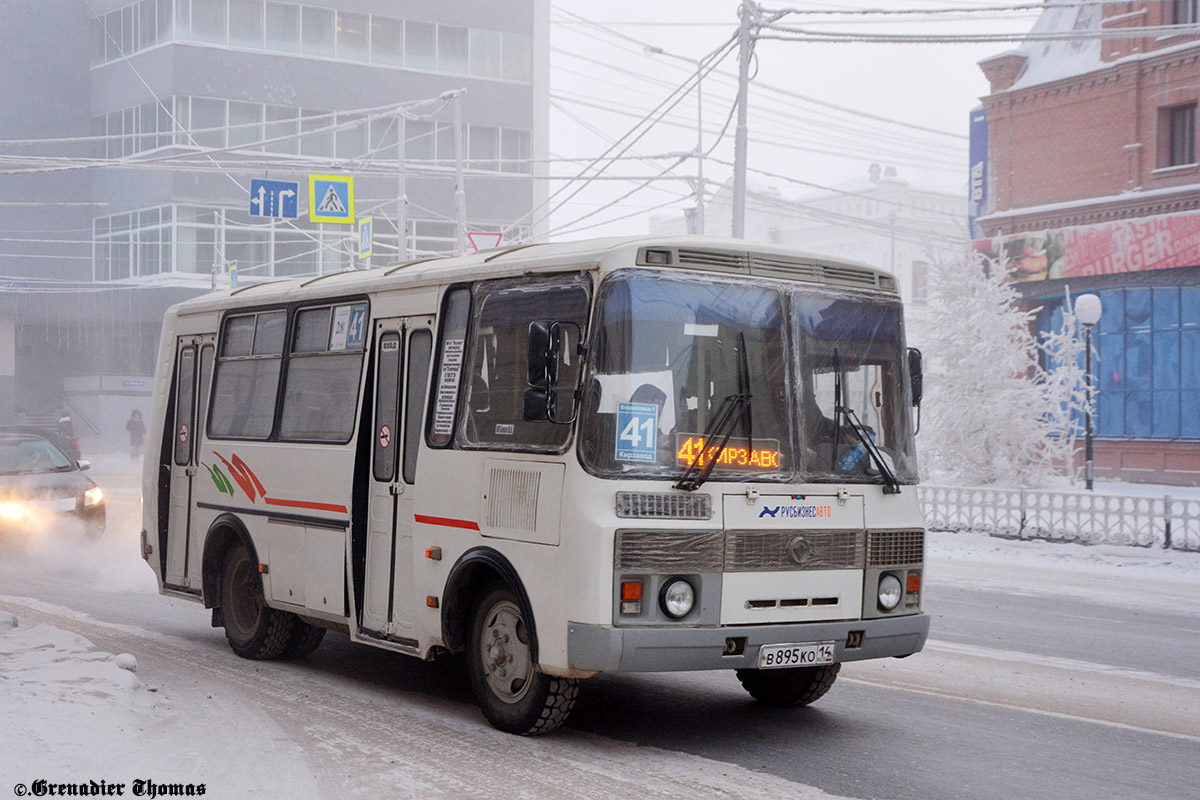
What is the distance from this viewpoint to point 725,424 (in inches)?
301

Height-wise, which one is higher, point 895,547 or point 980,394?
point 980,394

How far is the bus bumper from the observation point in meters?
7.24

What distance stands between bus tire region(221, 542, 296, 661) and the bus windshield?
14.5 ft

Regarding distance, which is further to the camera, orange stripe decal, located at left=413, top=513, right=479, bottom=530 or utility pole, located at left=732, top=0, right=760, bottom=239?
utility pole, located at left=732, top=0, right=760, bottom=239

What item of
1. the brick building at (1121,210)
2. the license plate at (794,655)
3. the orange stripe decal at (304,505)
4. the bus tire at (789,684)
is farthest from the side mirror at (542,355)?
the brick building at (1121,210)

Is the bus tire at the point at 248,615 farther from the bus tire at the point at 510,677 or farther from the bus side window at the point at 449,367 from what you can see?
the bus tire at the point at 510,677

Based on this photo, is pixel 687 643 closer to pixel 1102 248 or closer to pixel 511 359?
pixel 511 359

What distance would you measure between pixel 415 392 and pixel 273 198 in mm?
20516

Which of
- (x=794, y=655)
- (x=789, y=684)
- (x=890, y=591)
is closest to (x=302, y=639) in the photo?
(x=789, y=684)

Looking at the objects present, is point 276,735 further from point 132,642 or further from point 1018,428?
point 1018,428

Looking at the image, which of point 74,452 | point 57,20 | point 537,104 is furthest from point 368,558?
point 57,20

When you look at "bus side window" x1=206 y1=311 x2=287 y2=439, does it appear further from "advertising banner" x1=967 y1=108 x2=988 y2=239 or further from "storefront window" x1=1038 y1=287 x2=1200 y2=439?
"advertising banner" x1=967 y1=108 x2=988 y2=239

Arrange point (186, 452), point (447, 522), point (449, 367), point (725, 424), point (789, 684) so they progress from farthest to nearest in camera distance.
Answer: point (186, 452), point (789, 684), point (449, 367), point (447, 522), point (725, 424)

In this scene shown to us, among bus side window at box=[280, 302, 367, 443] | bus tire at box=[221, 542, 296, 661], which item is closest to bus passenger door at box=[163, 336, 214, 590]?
bus tire at box=[221, 542, 296, 661]
